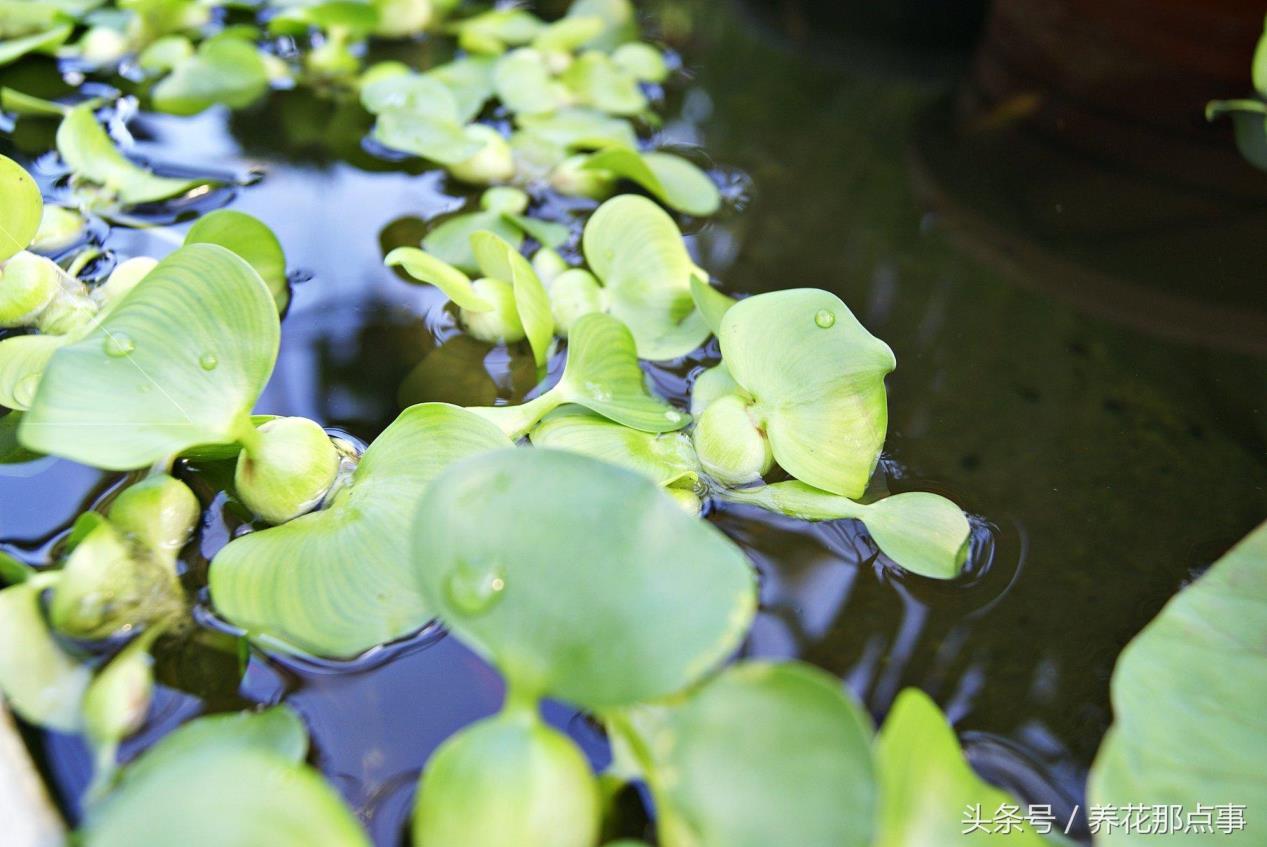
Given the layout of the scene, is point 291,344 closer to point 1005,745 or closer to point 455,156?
point 455,156

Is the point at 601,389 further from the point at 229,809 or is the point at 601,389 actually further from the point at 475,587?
the point at 229,809

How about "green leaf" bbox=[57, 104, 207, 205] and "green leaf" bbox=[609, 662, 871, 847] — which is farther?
"green leaf" bbox=[57, 104, 207, 205]

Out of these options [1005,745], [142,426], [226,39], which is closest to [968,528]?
[1005,745]

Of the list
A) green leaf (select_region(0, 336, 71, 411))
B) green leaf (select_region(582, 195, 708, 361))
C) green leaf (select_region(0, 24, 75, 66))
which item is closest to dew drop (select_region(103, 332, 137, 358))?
green leaf (select_region(0, 336, 71, 411))

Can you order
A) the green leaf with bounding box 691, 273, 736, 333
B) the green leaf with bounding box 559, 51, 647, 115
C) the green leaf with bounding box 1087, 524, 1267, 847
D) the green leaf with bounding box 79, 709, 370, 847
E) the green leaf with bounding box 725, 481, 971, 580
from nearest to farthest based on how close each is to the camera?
the green leaf with bounding box 79, 709, 370, 847, the green leaf with bounding box 1087, 524, 1267, 847, the green leaf with bounding box 725, 481, 971, 580, the green leaf with bounding box 691, 273, 736, 333, the green leaf with bounding box 559, 51, 647, 115

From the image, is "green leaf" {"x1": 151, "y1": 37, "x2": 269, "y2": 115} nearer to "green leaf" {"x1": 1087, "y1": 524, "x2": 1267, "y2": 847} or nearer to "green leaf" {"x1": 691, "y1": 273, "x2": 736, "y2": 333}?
"green leaf" {"x1": 691, "y1": 273, "x2": 736, "y2": 333}

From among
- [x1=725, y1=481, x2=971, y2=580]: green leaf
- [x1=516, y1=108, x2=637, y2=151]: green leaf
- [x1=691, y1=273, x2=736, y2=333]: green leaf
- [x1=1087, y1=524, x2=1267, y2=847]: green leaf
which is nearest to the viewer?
[x1=1087, y1=524, x2=1267, y2=847]: green leaf
